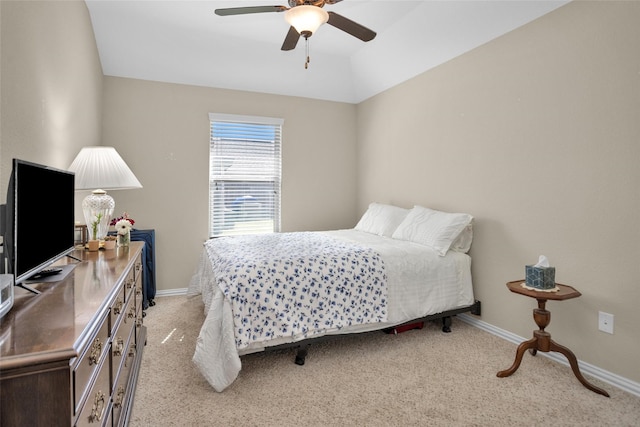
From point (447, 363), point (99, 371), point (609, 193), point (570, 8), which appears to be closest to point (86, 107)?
point (99, 371)

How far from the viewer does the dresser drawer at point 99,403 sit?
99 centimetres

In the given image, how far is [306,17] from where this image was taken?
6.57 ft

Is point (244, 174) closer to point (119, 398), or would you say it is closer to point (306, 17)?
point (306, 17)

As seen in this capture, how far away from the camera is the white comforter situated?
2.11 meters

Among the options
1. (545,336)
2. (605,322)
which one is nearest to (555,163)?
(605,322)

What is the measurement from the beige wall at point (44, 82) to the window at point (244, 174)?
1444 millimetres

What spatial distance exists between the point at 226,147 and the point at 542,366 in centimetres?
385

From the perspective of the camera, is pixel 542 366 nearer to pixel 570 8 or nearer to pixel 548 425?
pixel 548 425

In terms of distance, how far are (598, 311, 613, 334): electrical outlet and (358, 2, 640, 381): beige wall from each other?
27mm

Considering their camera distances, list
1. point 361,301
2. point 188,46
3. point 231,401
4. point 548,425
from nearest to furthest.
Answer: point 548,425 < point 231,401 < point 361,301 < point 188,46

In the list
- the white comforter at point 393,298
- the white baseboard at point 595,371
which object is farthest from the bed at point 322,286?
the white baseboard at point 595,371

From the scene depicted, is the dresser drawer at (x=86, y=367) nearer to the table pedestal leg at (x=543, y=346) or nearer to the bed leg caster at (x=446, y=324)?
the table pedestal leg at (x=543, y=346)

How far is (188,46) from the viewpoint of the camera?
3.69 m

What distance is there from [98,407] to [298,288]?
4.57 feet
